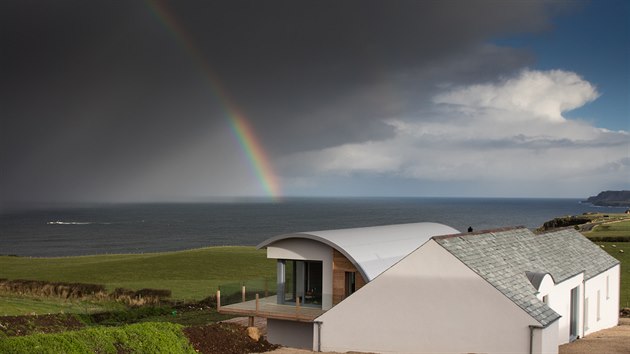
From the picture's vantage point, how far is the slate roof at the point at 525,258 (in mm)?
20766

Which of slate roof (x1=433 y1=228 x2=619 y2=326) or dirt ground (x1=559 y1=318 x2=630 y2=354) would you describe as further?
dirt ground (x1=559 y1=318 x2=630 y2=354)

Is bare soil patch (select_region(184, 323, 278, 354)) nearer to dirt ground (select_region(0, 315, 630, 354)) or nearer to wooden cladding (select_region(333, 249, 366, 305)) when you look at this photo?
dirt ground (select_region(0, 315, 630, 354))

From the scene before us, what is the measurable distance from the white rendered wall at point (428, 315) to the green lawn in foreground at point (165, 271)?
15.8 m

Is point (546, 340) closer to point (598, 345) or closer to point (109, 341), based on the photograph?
point (598, 345)

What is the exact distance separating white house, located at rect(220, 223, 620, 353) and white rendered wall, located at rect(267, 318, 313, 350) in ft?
0.13

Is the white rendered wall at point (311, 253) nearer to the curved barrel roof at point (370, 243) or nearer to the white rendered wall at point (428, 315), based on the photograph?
the curved barrel roof at point (370, 243)

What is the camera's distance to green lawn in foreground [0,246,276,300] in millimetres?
40781

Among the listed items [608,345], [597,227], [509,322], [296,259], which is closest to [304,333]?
[296,259]

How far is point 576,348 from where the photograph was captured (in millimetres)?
22781

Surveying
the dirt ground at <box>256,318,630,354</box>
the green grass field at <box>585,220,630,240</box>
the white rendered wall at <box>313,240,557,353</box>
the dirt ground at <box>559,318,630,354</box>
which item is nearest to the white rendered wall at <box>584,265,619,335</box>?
the dirt ground at <box>559,318,630,354</box>

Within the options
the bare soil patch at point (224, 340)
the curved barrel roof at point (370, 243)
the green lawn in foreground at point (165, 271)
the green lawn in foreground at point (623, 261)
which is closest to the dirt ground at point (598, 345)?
the bare soil patch at point (224, 340)

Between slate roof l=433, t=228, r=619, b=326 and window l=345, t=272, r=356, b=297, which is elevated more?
slate roof l=433, t=228, r=619, b=326

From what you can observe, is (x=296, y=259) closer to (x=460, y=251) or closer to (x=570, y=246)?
(x=460, y=251)

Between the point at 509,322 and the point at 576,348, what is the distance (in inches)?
181
